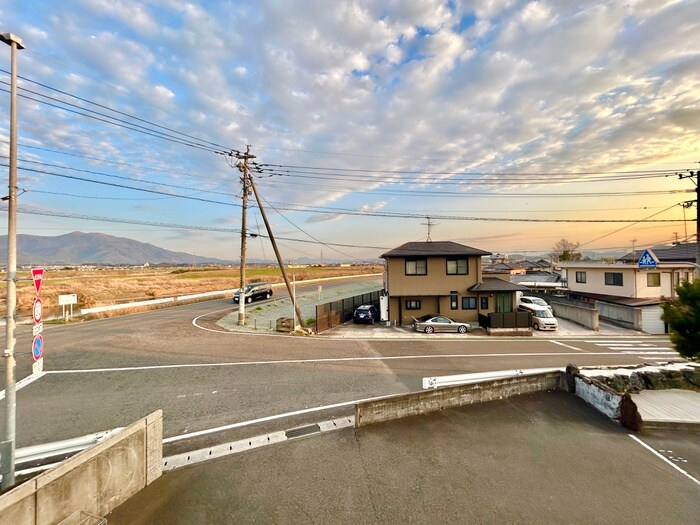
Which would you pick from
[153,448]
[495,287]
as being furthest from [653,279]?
[153,448]

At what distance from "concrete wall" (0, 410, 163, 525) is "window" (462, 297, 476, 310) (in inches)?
919

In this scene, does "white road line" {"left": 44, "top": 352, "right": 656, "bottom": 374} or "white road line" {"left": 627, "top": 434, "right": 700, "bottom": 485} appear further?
"white road line" {"left": 44, "top": 352, "right": 656, "bottom": 374}

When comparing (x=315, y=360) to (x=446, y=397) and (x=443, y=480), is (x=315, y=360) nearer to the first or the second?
(x=446, y=397)

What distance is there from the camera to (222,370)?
12891 mm

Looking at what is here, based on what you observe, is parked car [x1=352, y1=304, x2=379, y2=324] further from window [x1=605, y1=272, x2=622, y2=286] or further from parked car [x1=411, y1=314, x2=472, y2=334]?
window [x1=605, y1=272, x2=622, y2=286]

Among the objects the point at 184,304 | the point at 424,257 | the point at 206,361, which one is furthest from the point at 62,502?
the point at 184,304

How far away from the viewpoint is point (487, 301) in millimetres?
25328

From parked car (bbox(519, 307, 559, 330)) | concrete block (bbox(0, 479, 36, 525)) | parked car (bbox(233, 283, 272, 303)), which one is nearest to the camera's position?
concrete block (bbox(0, 479, 36, 525))

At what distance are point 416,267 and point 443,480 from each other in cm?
2027

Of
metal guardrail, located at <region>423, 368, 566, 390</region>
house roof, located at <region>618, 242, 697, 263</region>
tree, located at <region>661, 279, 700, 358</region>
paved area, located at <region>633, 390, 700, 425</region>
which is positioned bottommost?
paved area, located at <region>633, 390, 700, 425</region>

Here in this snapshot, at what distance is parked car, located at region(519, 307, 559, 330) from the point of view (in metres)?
23.1

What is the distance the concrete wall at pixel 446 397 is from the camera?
7.96 metres

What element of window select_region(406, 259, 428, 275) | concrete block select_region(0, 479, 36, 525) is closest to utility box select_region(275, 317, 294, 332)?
window select_region(406, 259, 428, 275)

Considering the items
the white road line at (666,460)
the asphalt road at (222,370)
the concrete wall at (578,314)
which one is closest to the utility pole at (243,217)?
the asphalt road at (222,370)
